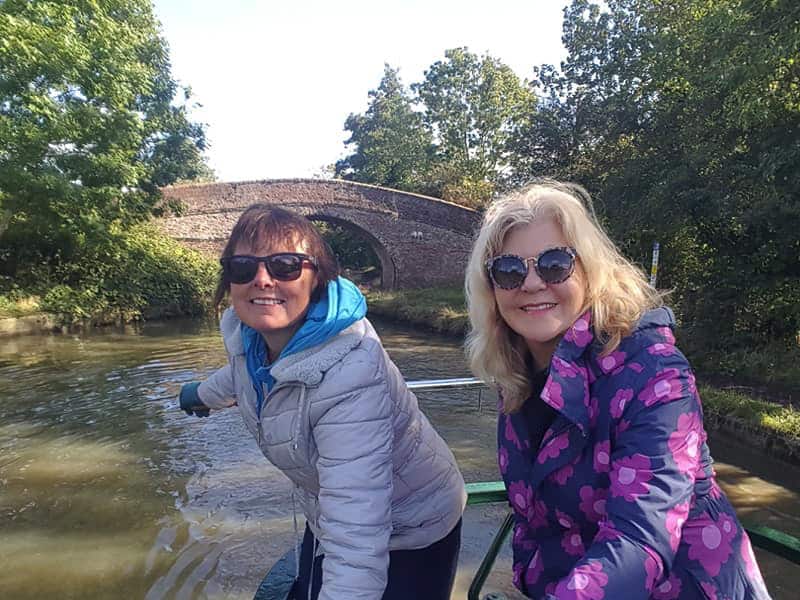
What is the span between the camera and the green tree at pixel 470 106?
30500mm

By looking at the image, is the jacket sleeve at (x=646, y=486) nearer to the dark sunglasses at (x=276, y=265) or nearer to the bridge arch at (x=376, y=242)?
the dark sunglasses at (x=276, y=265)

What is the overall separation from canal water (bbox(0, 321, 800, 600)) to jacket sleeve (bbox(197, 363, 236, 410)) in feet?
5.98

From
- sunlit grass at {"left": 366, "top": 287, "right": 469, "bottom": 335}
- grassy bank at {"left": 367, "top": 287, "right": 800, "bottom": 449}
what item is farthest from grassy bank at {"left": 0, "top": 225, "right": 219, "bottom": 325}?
grassy bank at {"left": 367, "top": 287, "right": 800, "bottom": 449}

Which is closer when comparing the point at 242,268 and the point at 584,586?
the point at 584,586

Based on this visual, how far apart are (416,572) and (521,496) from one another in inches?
15.8

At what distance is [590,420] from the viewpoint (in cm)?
122

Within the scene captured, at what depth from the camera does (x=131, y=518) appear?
4.25m

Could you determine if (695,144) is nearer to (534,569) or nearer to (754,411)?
(754,411)

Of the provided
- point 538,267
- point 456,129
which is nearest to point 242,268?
point 538,267

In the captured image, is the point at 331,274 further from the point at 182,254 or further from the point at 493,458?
the point at 182,254

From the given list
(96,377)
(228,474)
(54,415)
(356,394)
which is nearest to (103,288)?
(96,377)

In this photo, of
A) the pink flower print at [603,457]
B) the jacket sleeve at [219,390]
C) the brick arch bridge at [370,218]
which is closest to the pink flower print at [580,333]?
the pink flower print at [603,457]

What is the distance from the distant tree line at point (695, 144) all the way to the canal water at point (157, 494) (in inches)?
108

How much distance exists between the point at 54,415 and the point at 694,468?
24.3 feet
